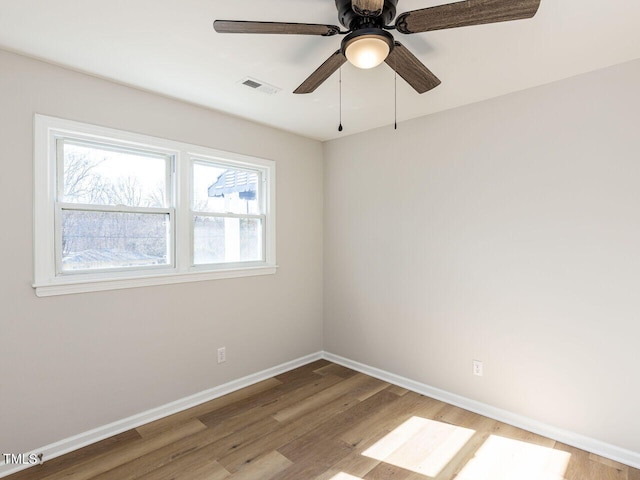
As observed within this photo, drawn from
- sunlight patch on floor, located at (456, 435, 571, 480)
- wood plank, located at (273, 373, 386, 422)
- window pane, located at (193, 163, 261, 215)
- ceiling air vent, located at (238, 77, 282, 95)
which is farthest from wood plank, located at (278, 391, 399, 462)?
ceiling air vent, located at (238, 77, 282, 95)

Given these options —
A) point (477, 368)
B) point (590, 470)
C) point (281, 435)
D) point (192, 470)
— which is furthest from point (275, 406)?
point (590, 470)

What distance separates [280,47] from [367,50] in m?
0.79

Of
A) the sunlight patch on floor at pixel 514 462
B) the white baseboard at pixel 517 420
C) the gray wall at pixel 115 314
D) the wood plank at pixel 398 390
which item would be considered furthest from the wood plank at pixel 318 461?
the gray wall at pixel 115 314

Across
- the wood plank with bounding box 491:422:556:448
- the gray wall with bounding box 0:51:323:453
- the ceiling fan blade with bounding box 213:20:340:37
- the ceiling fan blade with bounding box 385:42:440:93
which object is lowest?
the wood plank with bounding box 491:422:556:448

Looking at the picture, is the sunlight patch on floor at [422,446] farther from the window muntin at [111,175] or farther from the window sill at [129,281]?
the window muntin at [111,175]

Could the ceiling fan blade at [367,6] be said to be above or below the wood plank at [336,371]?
above

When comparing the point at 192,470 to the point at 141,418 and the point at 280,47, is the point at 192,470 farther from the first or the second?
the point at 280,47

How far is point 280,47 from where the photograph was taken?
2.04 meters

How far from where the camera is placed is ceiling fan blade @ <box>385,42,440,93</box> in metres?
1.62

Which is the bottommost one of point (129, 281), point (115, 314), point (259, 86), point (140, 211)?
point (115, 314)

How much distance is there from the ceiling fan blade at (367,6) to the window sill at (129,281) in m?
2.28

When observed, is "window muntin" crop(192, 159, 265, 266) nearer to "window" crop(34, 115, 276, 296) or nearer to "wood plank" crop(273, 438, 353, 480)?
"window" crop(34, 115, 276, 296)

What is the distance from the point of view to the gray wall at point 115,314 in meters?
2.13

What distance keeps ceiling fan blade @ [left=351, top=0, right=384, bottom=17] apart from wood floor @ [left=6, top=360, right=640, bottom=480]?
2424 millimetres
